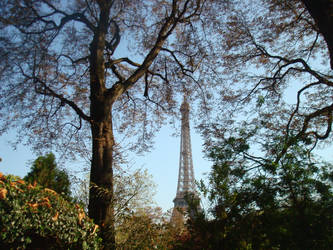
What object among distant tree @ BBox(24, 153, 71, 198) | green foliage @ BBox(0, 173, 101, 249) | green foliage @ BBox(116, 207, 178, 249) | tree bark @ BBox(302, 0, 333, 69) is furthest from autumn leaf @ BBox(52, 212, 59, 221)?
distant tree @ BBox(24, 153, 71, 198)

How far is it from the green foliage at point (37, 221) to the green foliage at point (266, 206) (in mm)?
1036

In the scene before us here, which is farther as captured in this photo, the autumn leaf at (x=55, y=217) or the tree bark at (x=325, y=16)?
the tree bark at (x=325, y=16)

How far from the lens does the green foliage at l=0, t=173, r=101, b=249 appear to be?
1.70m

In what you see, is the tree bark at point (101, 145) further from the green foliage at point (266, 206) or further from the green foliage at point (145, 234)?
the green foliage at point (266, 206)

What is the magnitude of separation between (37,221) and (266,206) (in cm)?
323

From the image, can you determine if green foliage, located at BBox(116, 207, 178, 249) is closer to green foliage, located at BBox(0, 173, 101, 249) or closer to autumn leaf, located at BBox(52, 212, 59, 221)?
green foliage, located at BBox(0, 173, 101, 249)

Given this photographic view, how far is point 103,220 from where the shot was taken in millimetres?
3861

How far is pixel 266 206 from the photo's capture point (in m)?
3.84

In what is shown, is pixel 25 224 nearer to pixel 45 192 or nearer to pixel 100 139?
pixel 45 192

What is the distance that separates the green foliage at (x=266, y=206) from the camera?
7.87ft

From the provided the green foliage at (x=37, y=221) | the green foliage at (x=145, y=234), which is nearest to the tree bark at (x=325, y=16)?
the green foliage at (x=145, y=234)

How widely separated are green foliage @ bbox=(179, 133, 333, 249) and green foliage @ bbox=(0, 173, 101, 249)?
1036 mm

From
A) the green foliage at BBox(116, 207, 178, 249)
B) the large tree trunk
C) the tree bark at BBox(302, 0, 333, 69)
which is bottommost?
the green foliage at BBox(116, 207, 178, 249)

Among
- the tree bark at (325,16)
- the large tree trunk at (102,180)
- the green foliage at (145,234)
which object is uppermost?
the tree bark at (325,16)
